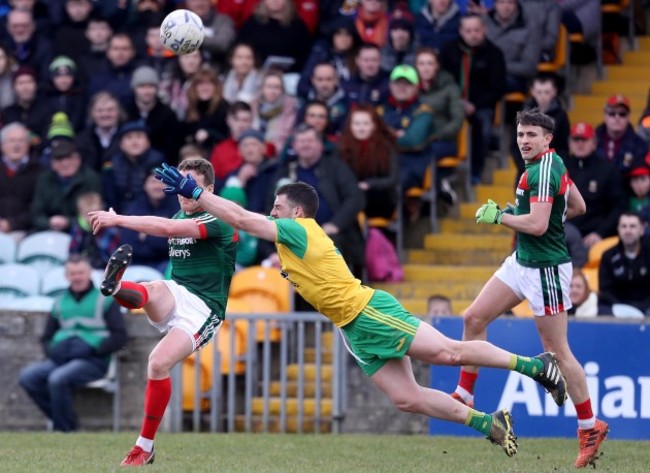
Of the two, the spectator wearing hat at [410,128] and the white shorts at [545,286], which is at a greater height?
the spectator wearing hat at [410,128]

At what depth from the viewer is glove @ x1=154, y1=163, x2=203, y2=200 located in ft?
32.4

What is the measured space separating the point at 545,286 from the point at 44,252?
6772mm

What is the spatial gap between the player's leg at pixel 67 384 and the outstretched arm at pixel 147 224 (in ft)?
12.7

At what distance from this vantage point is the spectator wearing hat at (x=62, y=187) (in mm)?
16344

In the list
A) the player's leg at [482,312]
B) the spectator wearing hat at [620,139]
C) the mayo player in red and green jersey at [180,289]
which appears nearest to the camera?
the mayo player in red and green jersey at [180,289]

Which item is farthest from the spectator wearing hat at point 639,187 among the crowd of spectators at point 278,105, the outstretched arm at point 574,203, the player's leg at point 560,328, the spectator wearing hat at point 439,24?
the player's leg at point 560,328

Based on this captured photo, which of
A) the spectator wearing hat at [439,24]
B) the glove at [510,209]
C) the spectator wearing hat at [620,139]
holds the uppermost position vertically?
the spectator wearing hat at [439,24]

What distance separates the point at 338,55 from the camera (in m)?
17.5

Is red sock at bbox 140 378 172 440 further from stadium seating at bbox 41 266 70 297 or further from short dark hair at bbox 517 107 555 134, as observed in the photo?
stadium seating at bbox 41 266 70 297

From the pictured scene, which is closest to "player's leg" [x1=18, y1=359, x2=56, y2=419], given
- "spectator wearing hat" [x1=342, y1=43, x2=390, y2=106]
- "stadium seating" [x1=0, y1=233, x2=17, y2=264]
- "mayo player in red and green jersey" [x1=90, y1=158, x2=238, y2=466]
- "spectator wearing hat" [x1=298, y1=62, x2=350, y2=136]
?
"stadium seating" [x1=0, y1=233, x2=17, y2=264]

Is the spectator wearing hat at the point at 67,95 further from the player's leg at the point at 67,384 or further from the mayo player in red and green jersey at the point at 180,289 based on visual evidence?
the mayo player in red and green jersey at the point at 180,289

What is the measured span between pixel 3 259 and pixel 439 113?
473cm

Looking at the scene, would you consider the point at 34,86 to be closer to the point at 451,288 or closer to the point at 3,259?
the point at 3,259

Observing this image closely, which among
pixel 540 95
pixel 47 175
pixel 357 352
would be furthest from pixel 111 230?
pixel 357 352
